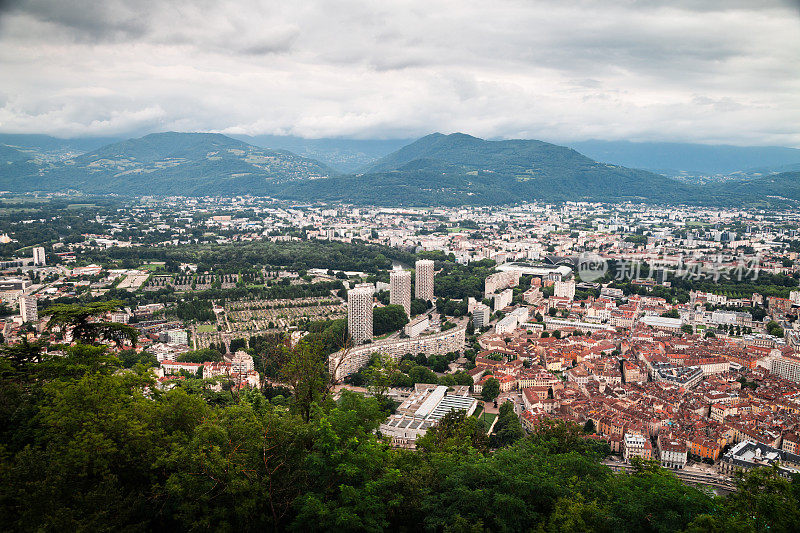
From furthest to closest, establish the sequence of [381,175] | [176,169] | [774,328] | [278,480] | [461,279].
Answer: [176,169] → [381,175] → [461,279] → [774,328] → [278,480]

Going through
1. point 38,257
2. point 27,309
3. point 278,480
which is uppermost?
point 278,480

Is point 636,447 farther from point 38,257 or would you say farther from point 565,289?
point 38,257

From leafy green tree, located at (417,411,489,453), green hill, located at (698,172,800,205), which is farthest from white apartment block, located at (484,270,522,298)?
green hill, located at (698,172,800,205)

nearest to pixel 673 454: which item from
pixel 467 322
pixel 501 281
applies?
pixel 467 322

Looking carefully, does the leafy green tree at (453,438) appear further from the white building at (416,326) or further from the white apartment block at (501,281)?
the white apartment block at (501,281)

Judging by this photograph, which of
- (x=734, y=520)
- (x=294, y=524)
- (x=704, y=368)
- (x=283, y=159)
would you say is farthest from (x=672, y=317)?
(x=283, y=159)

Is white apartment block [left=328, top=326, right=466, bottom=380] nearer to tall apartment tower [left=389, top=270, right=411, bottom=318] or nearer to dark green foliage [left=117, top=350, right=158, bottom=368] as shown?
tall apartment tower [left=389, top=270, right=411, bottom=318]
